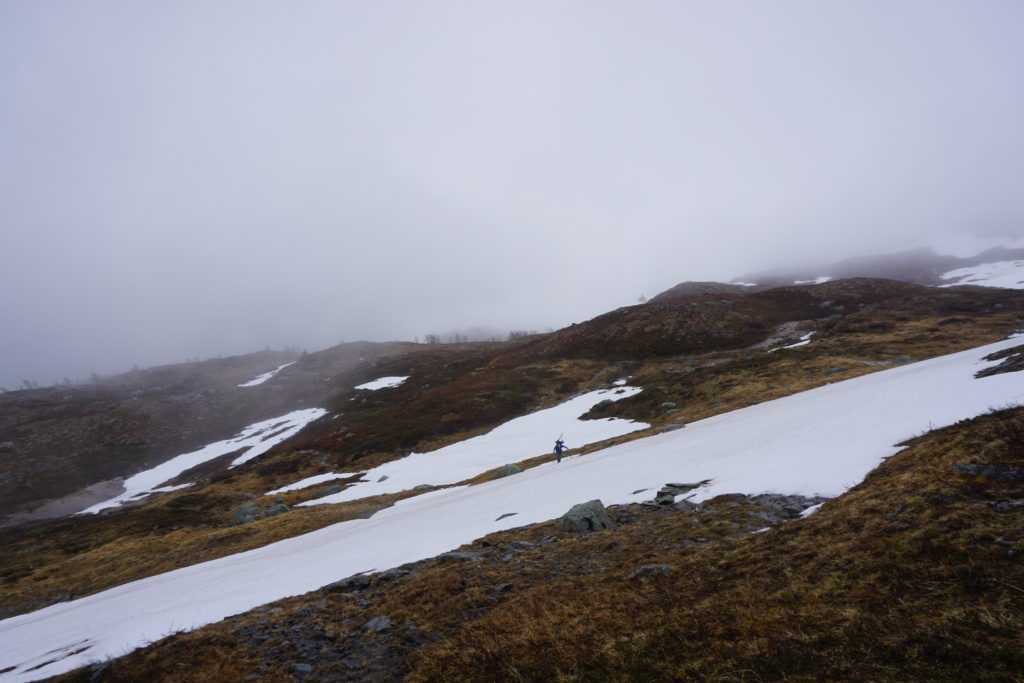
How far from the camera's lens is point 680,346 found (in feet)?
197

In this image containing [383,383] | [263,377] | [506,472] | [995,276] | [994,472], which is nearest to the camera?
[994,472]

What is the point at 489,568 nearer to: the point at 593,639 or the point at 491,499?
the point at 593,639

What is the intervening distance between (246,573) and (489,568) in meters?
13.6

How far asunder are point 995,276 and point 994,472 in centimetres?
15520

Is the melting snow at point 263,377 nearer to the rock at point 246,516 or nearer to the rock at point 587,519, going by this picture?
the rock at point 246,516

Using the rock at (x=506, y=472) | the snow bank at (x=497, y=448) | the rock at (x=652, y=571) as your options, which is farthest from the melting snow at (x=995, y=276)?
the rock at (x=652, y=571)

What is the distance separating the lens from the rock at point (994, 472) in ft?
25.6

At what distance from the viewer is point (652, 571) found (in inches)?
374

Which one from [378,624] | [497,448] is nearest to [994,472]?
[378,624]

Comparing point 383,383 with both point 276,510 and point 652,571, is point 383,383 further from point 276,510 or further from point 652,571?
point 652,571

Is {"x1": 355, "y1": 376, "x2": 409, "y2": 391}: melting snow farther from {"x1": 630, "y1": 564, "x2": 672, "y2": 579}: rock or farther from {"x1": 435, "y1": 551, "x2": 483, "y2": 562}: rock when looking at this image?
{"x1": 630, "y1": 564, "x2": 672, "y2": 579}: rock

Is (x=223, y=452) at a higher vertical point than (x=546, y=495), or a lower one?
lower

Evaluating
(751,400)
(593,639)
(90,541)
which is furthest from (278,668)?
(90,541)

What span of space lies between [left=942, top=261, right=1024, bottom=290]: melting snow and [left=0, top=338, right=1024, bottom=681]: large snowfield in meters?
99.4
